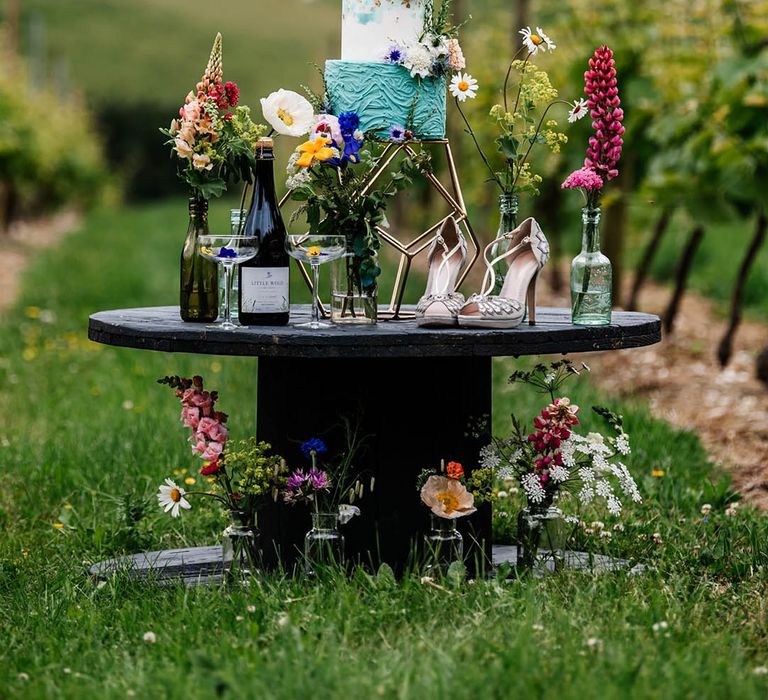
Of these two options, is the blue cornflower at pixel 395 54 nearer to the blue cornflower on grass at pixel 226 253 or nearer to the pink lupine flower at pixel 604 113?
the pink lupine flower at pixel 604 113

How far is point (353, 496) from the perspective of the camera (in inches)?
158

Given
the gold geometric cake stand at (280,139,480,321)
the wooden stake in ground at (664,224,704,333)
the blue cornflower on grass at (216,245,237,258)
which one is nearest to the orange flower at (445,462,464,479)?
the gold geometric cake stand at (280,139,480,321)

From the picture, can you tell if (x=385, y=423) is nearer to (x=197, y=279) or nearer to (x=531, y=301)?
(x=531, y=301)

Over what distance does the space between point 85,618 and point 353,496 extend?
0.87 metres

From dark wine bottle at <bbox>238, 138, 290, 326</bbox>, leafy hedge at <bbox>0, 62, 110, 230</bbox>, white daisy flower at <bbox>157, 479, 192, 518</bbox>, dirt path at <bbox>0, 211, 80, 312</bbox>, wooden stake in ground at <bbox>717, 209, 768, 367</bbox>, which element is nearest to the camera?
dark wine bottle at <bbox>238, 138, 290, 326</bbox>

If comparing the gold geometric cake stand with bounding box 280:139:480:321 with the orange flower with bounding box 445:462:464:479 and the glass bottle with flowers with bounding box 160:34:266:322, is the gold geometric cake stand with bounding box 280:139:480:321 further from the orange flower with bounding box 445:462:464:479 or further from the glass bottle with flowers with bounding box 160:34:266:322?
the orange flower with bounding box 445:462:464:479

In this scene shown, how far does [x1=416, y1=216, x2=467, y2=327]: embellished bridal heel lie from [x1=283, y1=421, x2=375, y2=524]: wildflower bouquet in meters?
0.42

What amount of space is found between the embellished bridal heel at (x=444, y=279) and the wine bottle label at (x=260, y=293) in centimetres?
42

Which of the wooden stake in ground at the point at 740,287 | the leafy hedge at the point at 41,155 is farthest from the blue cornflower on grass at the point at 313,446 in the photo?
the leafy hedge at the point at 41,155

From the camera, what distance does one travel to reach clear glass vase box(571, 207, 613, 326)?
394 centimetres

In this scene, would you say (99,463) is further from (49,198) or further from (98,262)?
(49,198)

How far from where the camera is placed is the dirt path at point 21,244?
15.0 meters

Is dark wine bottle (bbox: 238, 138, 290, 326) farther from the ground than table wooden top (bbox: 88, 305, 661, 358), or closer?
farther from the ground

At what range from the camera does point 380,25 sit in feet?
13.4
